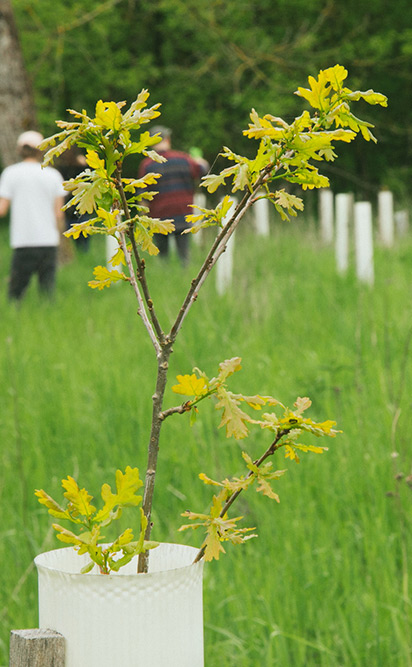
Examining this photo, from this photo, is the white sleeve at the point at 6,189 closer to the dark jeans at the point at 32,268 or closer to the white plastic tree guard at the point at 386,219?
the dark jeans at the point at 32,268

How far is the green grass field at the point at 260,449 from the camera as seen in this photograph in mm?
2355

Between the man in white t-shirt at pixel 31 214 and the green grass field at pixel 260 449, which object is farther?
the man in white t-shirt at pixel 31 214

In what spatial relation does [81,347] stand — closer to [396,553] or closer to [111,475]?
[111,475]

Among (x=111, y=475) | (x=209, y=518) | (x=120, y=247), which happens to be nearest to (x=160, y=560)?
(x=209, y=518)

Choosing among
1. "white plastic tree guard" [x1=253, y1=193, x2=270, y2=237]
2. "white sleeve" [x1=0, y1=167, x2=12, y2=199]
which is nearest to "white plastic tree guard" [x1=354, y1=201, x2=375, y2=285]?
"white sleeve" [x1=0, y1=167, x2=12, y2=199]

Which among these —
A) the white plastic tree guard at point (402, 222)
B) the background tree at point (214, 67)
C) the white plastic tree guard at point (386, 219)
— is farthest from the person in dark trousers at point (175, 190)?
the background tree at point (214, 67)

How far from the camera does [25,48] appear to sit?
23234mm

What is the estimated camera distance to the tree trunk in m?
11.2

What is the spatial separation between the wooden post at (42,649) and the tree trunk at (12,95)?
1079 cm

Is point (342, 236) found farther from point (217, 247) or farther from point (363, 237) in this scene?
point (217, 247)

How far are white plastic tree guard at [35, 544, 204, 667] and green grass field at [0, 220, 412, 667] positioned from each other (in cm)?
127

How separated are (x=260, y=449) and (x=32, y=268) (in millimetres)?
4785

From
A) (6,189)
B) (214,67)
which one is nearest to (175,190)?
(6,189)

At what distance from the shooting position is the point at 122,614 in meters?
0.84
